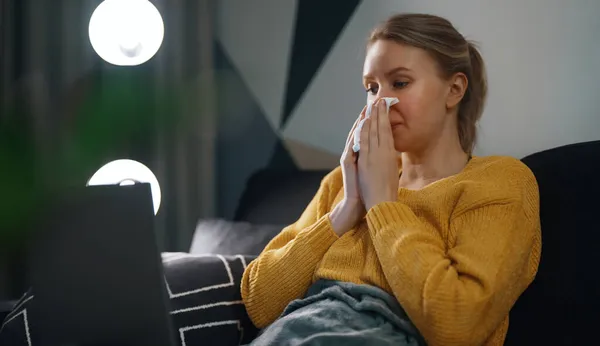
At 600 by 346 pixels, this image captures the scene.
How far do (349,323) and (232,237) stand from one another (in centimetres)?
72

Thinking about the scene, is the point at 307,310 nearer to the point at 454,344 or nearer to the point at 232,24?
the point at 454,344

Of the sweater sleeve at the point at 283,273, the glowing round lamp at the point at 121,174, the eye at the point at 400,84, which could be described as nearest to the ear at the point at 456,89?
the eye at the point at 400,84

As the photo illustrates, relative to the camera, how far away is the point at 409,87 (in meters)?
1.36

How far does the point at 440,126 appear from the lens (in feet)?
4.66

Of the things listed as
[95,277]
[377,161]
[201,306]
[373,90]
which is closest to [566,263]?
[377,161]

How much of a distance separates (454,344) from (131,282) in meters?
0.55

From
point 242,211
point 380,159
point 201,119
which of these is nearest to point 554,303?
point 380,159

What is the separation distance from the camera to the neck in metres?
1.42

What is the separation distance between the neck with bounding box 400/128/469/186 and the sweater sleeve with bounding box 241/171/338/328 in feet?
0.70

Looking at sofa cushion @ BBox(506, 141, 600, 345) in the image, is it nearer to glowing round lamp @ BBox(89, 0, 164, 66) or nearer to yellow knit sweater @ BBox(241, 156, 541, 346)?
yellow knit sweater @ BBox(241, 156, 541, 346)

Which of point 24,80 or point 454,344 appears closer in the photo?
point 454,344

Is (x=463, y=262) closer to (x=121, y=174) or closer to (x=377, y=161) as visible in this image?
(x=377, y=161)

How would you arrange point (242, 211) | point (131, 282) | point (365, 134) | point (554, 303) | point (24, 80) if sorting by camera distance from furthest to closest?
point (24, 80) → point (242, 211) → point (365, 134) → point (554, 303) → point (131, 282)

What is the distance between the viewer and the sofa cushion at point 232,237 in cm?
179
